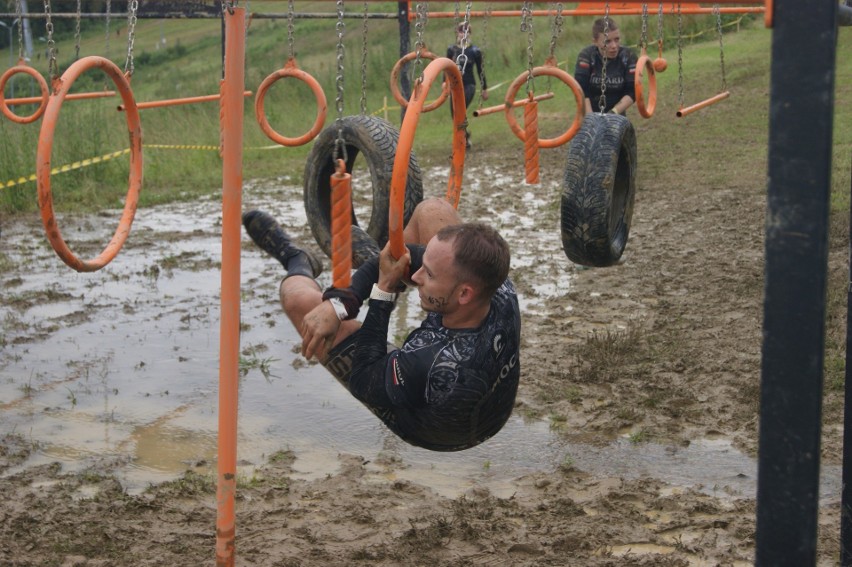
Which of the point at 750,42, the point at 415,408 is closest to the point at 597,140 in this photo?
the point at 415,408

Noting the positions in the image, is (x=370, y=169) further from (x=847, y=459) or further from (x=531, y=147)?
(x=847, y=459)

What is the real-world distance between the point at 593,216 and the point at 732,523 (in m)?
1.38

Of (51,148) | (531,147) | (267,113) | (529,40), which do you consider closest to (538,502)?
(531,147)

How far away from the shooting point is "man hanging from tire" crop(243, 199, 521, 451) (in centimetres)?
347

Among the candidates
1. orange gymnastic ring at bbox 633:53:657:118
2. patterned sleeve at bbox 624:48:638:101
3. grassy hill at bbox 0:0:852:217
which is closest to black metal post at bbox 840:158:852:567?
orange gymnastic ring at bbox 633:53:657:118

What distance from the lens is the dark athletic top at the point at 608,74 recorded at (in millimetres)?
9102

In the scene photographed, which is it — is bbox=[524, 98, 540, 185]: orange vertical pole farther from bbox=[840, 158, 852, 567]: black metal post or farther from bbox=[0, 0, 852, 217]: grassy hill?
bbox=[0, 0, 852, 217]: grassy hill

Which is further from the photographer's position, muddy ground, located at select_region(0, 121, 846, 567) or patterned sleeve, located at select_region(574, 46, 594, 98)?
patterned sleeve, located at select_region(574, 46, 594, 98)

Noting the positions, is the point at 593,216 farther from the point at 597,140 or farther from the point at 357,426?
the point at 357,426

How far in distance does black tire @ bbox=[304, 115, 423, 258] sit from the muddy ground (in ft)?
3.82

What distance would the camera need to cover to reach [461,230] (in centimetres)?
349

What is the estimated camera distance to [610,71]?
30.7 ft

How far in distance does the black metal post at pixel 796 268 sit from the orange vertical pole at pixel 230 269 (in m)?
1.66

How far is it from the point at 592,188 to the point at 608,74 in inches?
203
